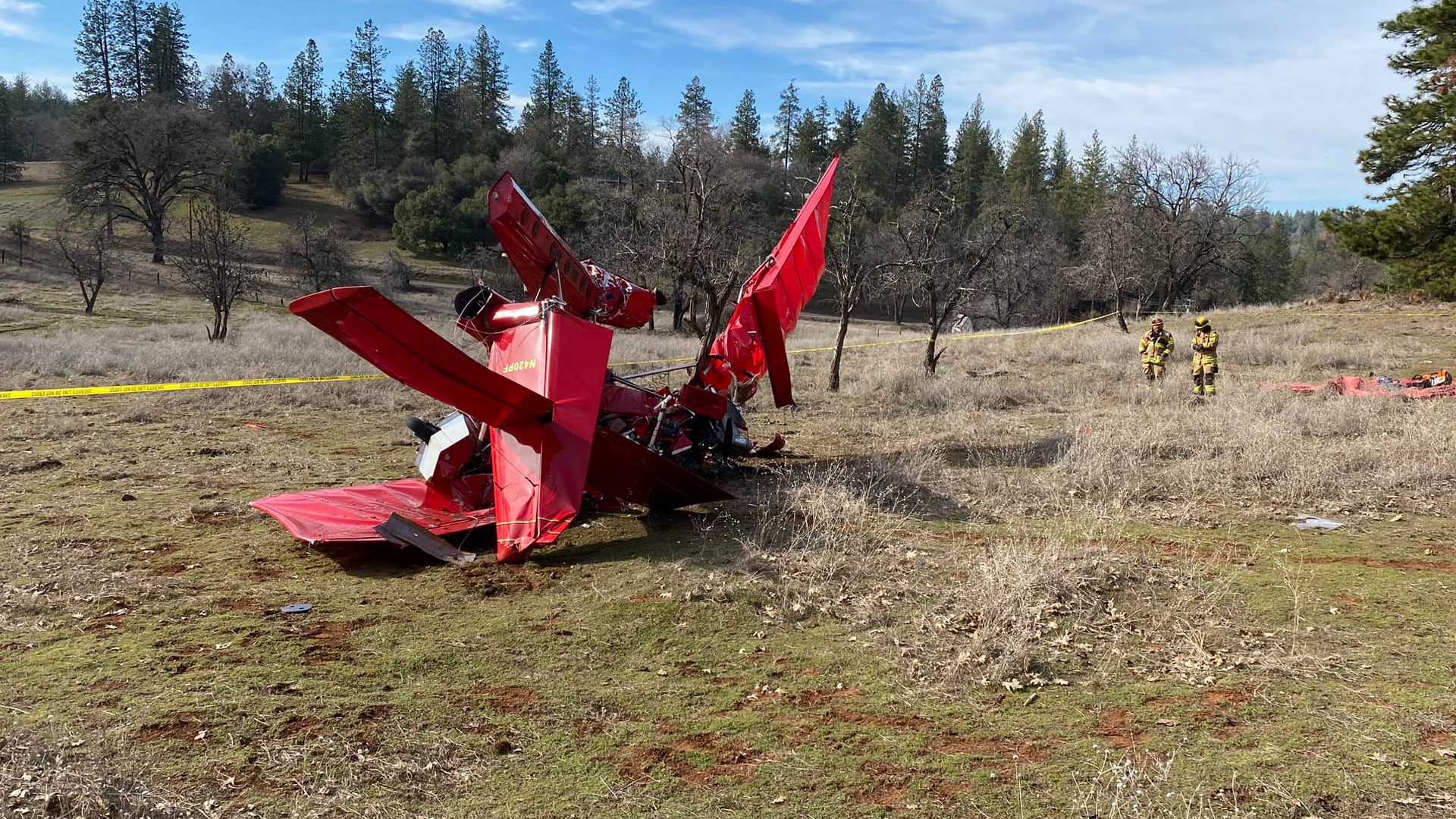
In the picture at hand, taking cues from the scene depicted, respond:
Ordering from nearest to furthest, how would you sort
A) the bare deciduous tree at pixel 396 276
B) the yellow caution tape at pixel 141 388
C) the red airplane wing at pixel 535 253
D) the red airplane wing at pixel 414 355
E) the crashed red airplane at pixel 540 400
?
the red airplane wing at pixel 414 355 < the crashed red airplane at pixel 540 400 < the red airplane wing at pixel 535 253 < the yellow caution tape at pixel 141 388 < the bare deciduous tree at pixel 396 276

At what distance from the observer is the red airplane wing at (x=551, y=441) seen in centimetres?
640

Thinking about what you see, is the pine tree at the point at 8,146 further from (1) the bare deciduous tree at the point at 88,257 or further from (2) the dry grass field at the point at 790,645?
(2) the dry grass field at the point at 790,645

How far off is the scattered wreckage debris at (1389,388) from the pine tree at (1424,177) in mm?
5311

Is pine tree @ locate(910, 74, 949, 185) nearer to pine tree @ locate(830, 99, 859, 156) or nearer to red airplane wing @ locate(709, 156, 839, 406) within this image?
pine tree @ locate(830, 99, 859, 156)

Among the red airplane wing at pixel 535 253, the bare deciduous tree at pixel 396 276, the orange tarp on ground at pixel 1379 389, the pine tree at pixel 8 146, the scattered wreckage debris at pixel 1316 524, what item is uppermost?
the pine tree at pixel 8 146

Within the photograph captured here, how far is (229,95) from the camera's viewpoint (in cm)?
8469

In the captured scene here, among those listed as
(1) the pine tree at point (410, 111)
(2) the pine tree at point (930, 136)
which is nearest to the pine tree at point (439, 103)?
(1) the pine tree at point (410, 111)

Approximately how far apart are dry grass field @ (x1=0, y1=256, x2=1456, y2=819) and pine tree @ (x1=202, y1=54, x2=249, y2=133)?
8504cm

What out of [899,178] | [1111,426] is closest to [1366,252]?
[1111,426]

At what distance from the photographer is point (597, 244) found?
1676 inches

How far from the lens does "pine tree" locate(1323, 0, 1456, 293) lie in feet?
57.5

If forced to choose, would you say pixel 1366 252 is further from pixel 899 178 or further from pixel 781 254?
pixel 899 178

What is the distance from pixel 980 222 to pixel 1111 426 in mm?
46196

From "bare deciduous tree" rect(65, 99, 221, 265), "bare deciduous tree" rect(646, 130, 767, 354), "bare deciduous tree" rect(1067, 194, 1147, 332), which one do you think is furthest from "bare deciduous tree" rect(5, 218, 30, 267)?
"bare deciduous tree" rect(1067, 194, 1147, 332)
